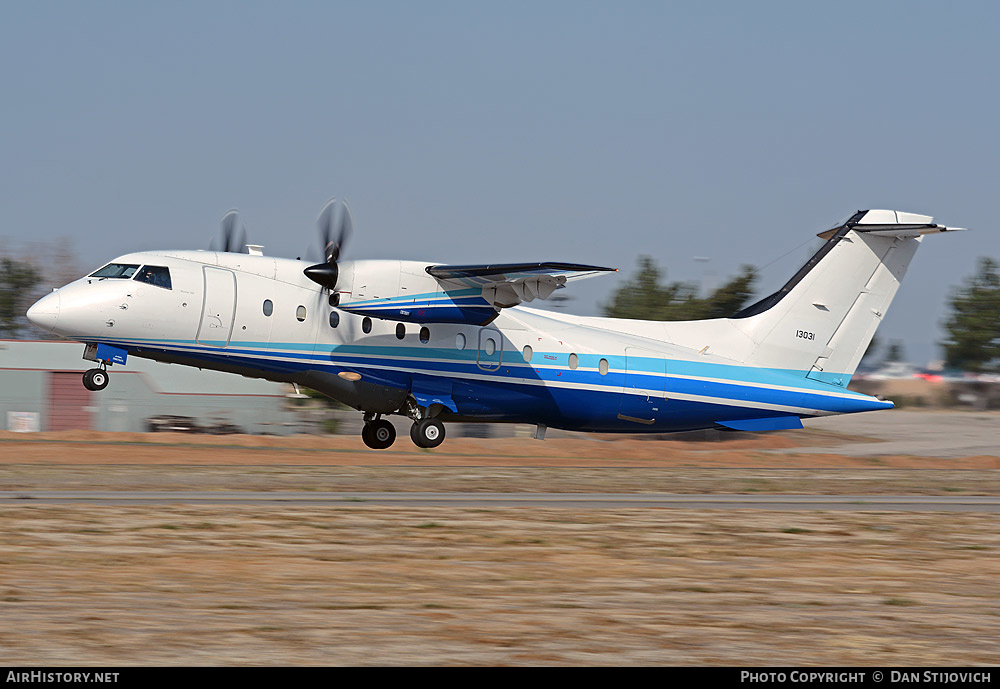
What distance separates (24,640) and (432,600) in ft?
14.8

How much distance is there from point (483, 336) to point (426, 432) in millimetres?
2874

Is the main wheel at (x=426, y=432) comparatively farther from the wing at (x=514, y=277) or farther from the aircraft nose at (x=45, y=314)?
the aircraft nose at (x=45, y=314)

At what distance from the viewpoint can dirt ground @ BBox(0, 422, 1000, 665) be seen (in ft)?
32.6

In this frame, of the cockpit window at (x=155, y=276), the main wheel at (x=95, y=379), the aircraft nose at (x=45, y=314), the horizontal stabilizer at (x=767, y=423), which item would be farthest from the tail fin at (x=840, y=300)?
the aircraft nose at (x=45, y=314)

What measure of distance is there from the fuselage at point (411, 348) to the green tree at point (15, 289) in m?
72.0

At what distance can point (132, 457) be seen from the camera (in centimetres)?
3469

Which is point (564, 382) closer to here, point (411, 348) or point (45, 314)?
point (411, 348)

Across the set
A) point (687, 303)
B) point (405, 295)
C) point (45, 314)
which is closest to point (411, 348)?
point (405, 295)

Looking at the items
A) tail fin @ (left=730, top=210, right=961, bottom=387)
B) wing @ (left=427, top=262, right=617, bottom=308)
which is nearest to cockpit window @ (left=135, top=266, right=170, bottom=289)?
wing @ (left=427, top=262, right=617, bottom=308)

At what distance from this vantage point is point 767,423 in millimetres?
28281

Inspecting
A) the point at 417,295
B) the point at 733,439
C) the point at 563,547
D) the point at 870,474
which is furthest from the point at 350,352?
the point at 733,439

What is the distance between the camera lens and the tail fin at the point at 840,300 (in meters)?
29.2

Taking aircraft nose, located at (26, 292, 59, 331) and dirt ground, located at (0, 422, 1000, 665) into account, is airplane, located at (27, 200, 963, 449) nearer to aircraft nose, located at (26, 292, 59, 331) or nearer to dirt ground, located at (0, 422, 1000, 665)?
aircraft nose, located at (26, 292, 59, 331)

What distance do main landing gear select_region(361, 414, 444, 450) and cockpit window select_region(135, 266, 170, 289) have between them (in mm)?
6420
